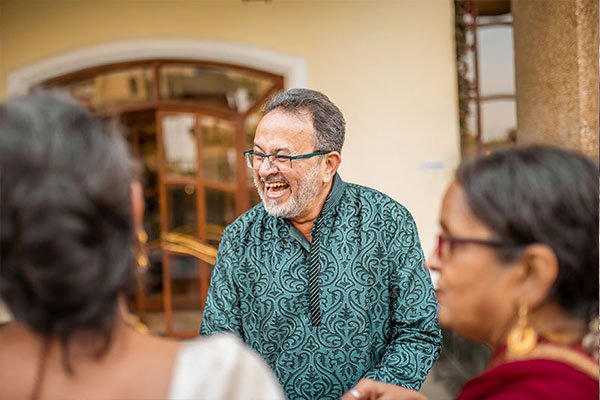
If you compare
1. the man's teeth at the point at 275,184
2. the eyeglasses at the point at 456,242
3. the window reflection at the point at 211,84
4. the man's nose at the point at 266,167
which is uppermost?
the window reflection at the point at 211,84

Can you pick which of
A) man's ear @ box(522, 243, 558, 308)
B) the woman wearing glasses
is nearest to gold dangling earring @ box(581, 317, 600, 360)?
the woman wearing glasses

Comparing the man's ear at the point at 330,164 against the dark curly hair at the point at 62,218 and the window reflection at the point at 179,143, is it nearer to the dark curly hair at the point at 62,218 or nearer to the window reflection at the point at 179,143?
the dark curly hair at the point at 62,218

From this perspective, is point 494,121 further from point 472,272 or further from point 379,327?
point 472,272

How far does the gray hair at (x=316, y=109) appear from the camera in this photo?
81.6 inches

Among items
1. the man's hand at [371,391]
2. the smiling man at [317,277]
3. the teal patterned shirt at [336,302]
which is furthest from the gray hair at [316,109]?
the man's hand at [371,391]

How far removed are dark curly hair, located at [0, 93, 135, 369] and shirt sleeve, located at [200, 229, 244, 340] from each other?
97 centimetres

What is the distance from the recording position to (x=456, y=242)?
1157 mm

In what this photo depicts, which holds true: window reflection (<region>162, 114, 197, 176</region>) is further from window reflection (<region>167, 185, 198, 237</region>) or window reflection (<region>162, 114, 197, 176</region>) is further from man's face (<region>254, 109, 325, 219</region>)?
man's face (<region>254, 109, 325, 219</region>)

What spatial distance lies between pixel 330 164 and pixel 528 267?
1.07 metres

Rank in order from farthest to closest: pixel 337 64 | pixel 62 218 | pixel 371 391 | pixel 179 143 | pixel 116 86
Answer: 1. pixel 179 143
2. pixel 116 86
3. pixel 337 64
4. pixel 371 391
5. pixel 62 218

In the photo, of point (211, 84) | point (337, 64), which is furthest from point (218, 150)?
point (337, 64)

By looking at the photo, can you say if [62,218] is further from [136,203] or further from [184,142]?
[184,142]

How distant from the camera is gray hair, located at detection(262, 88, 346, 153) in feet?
6.80

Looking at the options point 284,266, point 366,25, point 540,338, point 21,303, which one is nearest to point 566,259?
point 540,338
